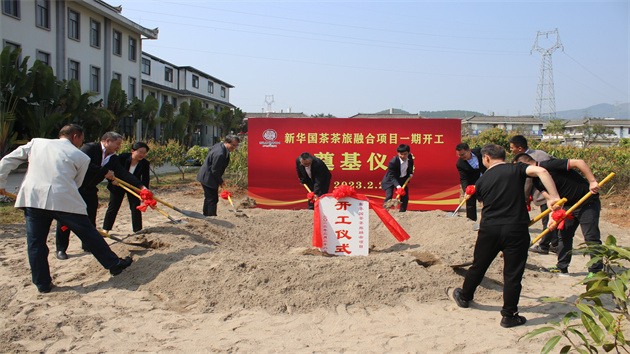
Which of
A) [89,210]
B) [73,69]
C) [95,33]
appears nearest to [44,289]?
[89,210]

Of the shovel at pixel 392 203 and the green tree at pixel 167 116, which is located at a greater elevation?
the green tree at pixel 167 116

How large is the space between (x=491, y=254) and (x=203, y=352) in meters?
2.36

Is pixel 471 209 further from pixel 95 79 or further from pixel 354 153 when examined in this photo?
pixel 95 79

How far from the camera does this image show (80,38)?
65.7 feet

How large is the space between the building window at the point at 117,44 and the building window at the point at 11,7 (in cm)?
644

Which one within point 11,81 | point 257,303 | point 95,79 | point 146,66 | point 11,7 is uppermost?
point 146,66

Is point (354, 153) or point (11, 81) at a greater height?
point (11, 81)

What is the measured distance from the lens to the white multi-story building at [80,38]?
16578 mm

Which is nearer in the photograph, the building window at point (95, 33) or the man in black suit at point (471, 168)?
the man in black suit at point (471, 168)

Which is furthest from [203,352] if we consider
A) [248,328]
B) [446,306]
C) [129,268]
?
[446,306]

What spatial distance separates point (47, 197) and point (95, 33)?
68.5ft

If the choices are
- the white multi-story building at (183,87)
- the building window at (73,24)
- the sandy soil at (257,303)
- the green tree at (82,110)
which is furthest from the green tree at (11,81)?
the white multi-story building at (183,87)

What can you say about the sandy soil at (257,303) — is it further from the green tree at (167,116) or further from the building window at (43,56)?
the green tree at (167,116)

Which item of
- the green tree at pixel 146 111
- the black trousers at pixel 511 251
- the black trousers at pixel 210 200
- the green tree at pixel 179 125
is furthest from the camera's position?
the green tree at pixel 179 125
